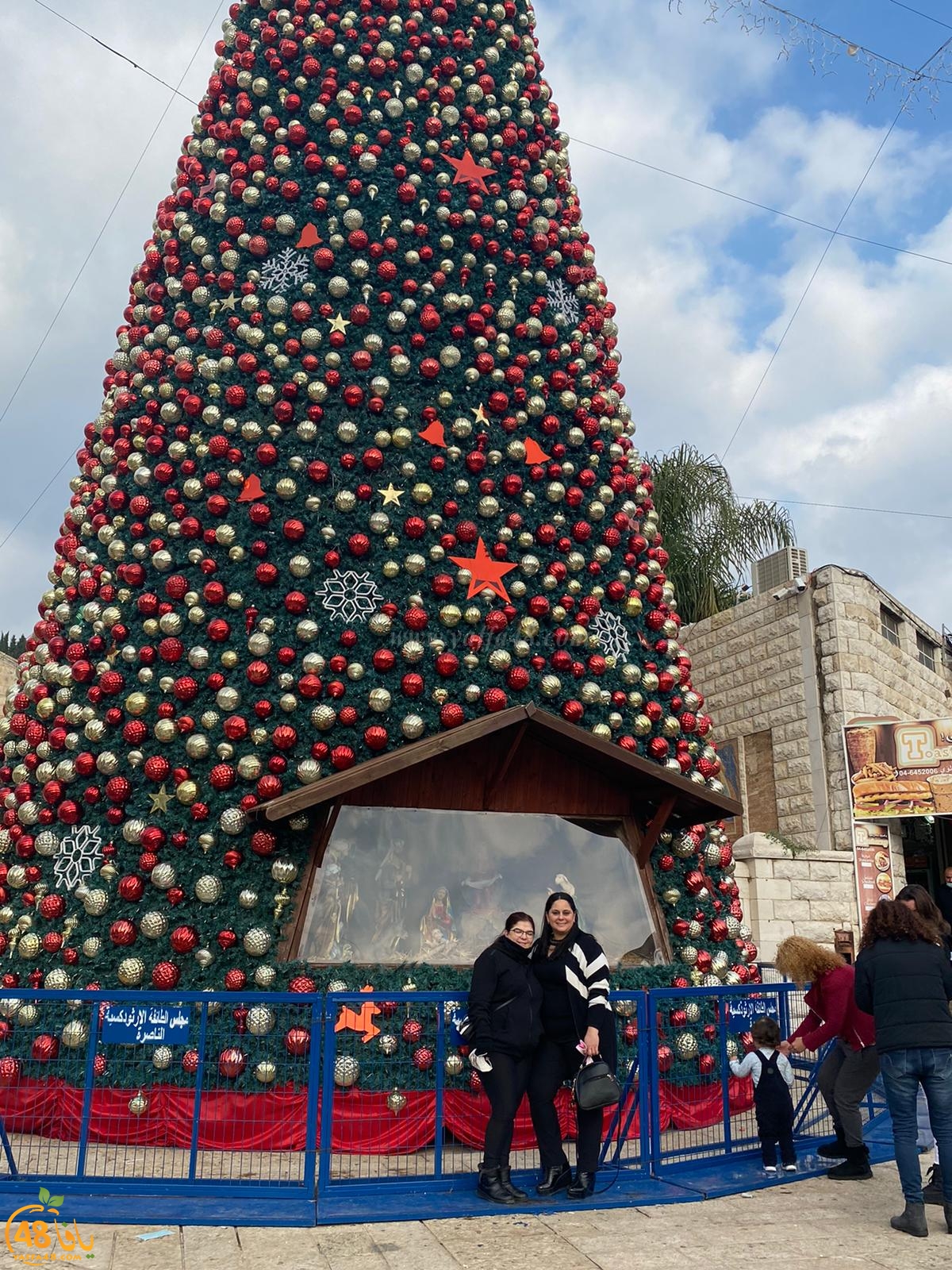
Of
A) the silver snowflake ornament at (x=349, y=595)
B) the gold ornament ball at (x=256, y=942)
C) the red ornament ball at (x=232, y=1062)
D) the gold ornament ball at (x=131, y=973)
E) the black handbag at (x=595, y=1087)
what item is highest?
the silver snowflake ornament at (x=349, y=595)

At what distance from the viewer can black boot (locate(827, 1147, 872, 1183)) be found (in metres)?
5.83

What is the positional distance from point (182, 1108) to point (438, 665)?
3.34m

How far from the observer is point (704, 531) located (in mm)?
20062

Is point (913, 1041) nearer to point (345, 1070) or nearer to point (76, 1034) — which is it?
point (345, 1070)

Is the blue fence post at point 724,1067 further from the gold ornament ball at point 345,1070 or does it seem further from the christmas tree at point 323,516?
the gold ornament ball at point 345,1070

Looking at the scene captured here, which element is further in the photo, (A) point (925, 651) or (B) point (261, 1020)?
(A) point (925, 651)

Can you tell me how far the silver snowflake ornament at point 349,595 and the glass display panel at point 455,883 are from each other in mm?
1439

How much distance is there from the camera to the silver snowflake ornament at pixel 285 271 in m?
8.42

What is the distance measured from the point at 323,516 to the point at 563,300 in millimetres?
3275

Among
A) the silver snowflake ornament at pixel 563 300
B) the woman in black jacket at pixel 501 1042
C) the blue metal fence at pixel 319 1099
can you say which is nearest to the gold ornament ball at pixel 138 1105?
the blue metal fence at pixel 319 1099

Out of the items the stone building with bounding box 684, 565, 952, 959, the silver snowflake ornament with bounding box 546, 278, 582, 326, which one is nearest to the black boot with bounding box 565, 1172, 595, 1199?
the silver snowflake ornament with bounding box 546, 278, 582, 326

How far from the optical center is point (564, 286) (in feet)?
30.4

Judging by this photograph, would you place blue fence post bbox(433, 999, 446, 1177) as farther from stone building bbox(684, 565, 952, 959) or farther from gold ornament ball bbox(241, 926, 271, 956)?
stone building bbox(684, 565, 952, 959)

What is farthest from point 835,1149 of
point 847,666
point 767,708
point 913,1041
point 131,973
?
point 767,708
